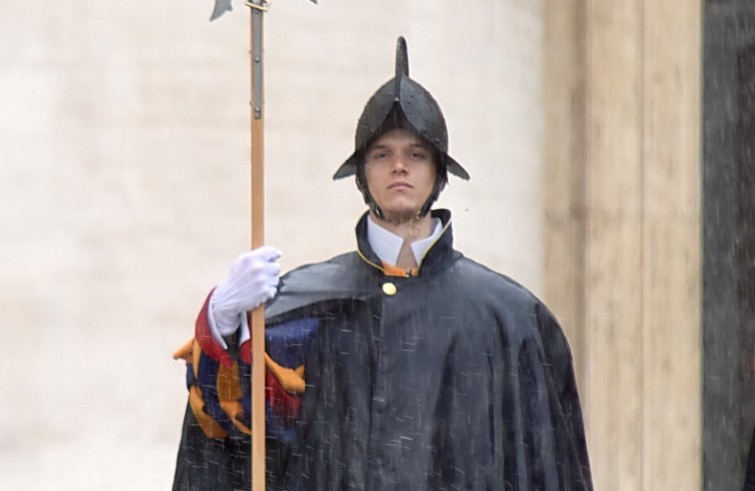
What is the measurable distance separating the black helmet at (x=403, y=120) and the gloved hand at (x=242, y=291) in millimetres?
426

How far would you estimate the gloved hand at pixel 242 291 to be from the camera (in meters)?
5.41

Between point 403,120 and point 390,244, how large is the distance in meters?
0.38

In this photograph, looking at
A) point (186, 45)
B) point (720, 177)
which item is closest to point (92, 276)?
point (186, 45)

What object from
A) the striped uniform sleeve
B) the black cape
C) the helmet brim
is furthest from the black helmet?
the striped uniform sleeve

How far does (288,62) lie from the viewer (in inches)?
322

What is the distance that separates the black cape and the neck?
2.6 inches

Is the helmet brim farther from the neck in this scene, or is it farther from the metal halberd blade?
the metal halberd blade

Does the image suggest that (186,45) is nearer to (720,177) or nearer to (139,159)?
(139,159)

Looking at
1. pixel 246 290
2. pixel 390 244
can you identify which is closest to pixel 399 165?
pixel 390 244

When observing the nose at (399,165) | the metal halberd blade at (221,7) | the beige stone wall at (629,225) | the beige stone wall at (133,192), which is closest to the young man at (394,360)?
the nose at (399,165)

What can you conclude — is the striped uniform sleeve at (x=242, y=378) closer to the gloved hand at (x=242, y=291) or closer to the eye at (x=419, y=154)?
the gloved hand at (x=242, y=291)

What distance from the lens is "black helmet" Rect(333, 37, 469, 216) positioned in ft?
18.4

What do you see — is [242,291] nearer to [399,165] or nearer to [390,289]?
[390,289]

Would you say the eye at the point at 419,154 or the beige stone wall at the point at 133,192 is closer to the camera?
the eye at the point at 419,154
